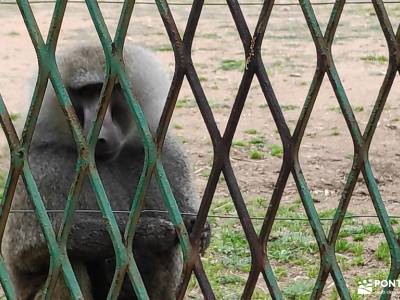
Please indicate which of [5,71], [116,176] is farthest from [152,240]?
[5,71]

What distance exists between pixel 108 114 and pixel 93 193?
1.02ft

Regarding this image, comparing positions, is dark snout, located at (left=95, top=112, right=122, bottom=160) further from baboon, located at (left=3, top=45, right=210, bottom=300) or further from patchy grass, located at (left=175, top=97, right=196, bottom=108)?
patchy grass, located at (left=175, top=97, right=196, bottom=108)

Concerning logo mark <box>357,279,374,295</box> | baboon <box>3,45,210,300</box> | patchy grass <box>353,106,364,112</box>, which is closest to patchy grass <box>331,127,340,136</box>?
patchy grass <box>353,106,364,112</box>

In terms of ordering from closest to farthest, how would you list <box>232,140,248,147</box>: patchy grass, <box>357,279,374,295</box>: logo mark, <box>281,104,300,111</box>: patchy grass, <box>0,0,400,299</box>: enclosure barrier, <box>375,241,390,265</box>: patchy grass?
<box>0,0,400,299</box>: enclosure barrier
<box>357,279,374,295</box>: logo mark
<box>375,241,390,265</box>: patchy grass
<box>232,140,248,147</box>: patchy grass
<box>281,104,300,111</box>: patchy grass

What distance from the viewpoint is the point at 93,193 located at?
357cm

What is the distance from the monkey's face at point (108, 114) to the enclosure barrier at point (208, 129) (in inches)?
64.0

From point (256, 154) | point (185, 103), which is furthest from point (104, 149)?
point (185, 103)

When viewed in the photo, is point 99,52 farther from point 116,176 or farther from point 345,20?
point 345,20

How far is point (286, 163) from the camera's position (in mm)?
1814

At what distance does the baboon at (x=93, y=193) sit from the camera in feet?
11.3

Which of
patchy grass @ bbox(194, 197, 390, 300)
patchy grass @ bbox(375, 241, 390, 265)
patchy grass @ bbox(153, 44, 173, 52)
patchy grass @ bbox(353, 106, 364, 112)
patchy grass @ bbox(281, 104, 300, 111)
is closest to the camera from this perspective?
patchy grass @ bbox(194, 197, 390, 300)

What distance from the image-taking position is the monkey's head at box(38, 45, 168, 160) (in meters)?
3.59

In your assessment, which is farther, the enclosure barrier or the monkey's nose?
the monkey's nose

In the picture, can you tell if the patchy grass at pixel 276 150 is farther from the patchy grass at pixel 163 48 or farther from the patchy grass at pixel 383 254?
the patchy grass at pixel 163 48
